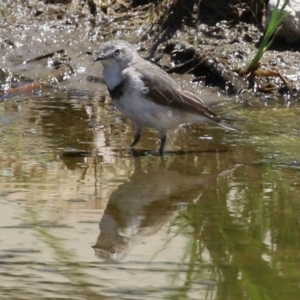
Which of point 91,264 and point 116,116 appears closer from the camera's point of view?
point 91,264

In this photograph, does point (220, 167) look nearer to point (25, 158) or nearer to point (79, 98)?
point (25, 158)

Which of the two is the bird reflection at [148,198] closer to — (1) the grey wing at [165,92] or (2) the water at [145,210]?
(2) the water at [145,210]

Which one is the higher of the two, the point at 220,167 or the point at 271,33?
the point at 271,33

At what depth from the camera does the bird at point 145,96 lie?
6.48m

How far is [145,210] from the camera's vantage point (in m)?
4.79

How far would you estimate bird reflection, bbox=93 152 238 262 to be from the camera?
13.8ft

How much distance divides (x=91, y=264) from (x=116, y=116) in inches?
158

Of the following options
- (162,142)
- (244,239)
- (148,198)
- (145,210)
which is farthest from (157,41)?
(244,239)

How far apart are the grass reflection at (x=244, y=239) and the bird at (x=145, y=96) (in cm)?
120

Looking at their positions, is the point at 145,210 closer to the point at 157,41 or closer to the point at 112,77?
the point at 112,77

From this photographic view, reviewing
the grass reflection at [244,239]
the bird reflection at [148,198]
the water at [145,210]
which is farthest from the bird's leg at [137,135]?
the grass reflection at [244,239]

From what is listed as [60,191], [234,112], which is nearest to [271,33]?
[234,112]

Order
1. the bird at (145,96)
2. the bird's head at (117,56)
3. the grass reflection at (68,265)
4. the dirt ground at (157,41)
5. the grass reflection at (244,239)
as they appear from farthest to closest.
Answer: the dirt ground at (157,41), the bird's head at (117,56), the bird at (145,96), the grass reflection at (244,239), the grass reflection at (68,265)

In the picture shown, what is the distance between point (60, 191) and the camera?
513 cm
